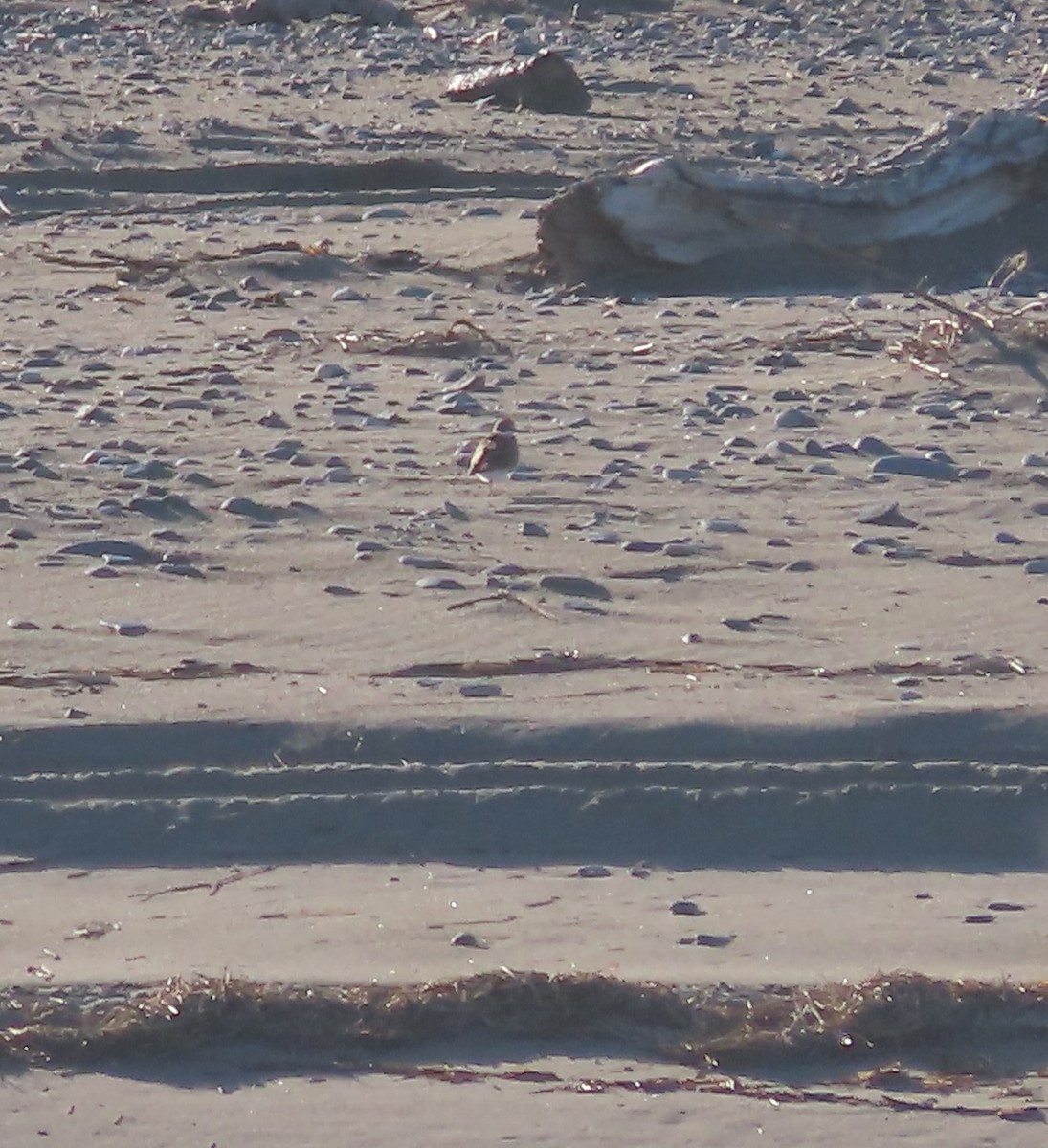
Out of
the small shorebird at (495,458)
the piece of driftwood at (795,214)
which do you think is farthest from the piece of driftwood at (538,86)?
the small shorebird at (495,458)

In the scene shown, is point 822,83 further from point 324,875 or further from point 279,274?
point 324,875

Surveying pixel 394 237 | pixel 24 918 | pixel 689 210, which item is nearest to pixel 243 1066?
pixel 24 918

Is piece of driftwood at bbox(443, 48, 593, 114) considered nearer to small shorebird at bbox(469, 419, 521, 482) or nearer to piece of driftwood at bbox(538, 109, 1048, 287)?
piece of driftwood at bbox(538, 109, 1048, 287)

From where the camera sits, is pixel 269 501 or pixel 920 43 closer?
pixel 269 501

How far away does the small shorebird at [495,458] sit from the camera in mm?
4633

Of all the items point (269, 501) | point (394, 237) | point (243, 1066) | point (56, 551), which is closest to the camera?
point (243, 1066)

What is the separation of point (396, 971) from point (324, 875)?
35 cm

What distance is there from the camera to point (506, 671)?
3.54m

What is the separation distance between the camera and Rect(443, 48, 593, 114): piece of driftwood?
33.7ft

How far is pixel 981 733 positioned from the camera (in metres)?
3.22

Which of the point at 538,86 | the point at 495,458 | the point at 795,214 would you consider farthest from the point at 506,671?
the point at 538,86

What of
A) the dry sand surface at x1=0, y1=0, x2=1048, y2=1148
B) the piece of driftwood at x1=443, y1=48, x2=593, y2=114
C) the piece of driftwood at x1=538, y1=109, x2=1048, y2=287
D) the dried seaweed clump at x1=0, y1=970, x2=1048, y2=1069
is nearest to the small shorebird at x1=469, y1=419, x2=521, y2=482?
the dry sand surface at x1=0, y1=0, x2=1048, y2=1148

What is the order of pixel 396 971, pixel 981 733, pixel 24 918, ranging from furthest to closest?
pixel 981 733
pixel 24 918
pixel 396 971

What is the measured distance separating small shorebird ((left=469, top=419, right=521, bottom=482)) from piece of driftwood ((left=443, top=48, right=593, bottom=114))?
5.95 metres
